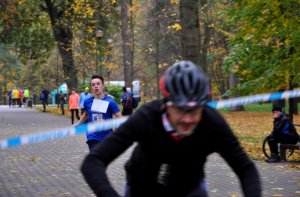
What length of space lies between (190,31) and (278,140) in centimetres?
328

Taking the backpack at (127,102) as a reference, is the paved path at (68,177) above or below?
below

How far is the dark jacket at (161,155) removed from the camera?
2.97 m

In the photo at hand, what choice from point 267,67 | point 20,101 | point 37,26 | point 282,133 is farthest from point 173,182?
point 20,101

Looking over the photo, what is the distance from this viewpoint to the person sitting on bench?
1355 cm

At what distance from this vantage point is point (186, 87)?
8.98 feet

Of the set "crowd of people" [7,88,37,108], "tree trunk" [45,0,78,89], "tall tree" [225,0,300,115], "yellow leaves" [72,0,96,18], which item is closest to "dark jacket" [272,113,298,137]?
"tall tree" [225,0,300,115]

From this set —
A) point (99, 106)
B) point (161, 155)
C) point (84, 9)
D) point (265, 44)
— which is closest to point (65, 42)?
point (84, 9)

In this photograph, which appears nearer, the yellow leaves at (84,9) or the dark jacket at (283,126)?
the dark jacket at (283,126)

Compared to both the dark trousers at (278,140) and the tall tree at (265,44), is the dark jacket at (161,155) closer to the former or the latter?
the dark trousers at (278,140)

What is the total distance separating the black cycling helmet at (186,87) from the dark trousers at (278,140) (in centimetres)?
1121

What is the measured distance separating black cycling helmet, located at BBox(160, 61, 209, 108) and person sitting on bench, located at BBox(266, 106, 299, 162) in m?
11.0

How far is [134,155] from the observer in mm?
3127

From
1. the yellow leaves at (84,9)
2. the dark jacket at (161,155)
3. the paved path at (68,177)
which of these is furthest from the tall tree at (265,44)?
the yellow leaves at (84,9)

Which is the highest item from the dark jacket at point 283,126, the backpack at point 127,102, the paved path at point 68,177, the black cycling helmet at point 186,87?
the black cycling helmet at point 186,87
